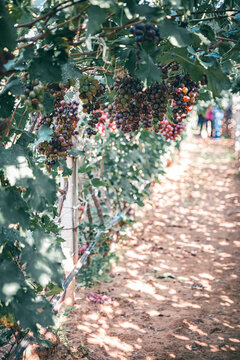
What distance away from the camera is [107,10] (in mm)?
1311

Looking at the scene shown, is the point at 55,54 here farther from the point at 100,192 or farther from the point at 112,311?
the point at 100,192

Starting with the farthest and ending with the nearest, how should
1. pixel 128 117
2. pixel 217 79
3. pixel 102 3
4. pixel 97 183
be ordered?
pixel 97 183, pixel 128 117, pixel 217 79, pixel 102 3

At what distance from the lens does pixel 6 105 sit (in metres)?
1.45

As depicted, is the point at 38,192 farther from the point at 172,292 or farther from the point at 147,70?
the point at 172,292

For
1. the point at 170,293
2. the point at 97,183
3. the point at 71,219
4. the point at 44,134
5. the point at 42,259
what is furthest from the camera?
the point at 170,293

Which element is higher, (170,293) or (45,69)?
(45,69)

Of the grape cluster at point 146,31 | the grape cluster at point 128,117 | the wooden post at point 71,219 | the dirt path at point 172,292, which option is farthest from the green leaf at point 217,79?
the dirt path at point 172,292

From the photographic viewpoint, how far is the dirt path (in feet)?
9.59

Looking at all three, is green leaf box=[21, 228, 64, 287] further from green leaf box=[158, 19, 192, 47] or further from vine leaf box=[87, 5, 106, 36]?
green leaf box=[158, 19, 192, 47]

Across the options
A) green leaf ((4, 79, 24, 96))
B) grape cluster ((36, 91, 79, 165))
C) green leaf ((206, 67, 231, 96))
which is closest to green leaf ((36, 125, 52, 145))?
grape cluster ((36, 91, 79, 165))

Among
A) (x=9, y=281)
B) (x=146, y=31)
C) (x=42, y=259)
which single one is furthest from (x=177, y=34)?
(x=9, y=281)

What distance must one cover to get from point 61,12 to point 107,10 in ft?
0.60

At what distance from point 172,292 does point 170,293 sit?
4 centimetres

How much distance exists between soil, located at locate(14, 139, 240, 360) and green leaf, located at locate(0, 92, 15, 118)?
1.99m
